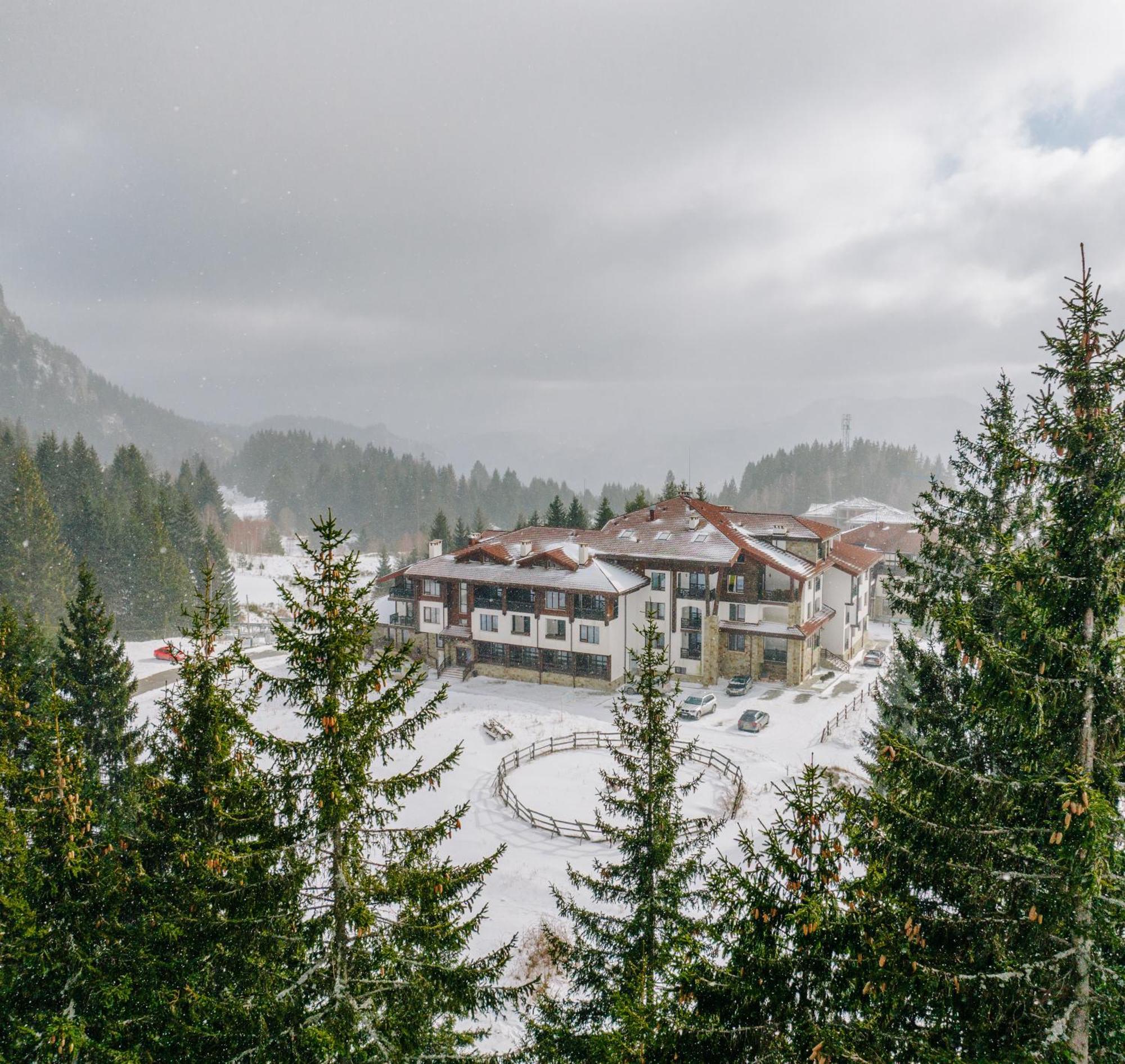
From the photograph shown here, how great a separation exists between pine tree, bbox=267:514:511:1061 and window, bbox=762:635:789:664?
4171cm

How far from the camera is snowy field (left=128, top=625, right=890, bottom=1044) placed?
24688 mm

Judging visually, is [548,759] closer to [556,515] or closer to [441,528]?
[556,515]

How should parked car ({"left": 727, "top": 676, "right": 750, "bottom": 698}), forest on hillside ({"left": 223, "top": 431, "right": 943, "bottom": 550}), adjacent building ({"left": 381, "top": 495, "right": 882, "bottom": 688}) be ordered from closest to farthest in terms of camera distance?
parked car ({"left": 727, "top": 676, "right": 750, "bottom": 698}) < adjacent building ({"left": 381, "top": 495, "right": 882, "bottom": 688}) < forest on hillside ({"left": 223, "top": 431, "right": 943, "bottom": 550})

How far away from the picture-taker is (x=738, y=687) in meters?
46.3

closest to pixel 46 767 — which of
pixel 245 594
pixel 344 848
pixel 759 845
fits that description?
pixel 344 848

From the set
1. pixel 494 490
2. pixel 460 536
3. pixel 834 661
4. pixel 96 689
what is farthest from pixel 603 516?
pixel 494 490

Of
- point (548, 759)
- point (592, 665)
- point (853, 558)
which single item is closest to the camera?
point (548, 759)

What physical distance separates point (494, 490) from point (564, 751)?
147m

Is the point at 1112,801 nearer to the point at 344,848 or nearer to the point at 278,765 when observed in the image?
the point at 344,848

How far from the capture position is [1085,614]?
8.01 metres

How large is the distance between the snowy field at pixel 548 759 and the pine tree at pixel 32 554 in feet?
88.2

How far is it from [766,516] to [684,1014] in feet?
174

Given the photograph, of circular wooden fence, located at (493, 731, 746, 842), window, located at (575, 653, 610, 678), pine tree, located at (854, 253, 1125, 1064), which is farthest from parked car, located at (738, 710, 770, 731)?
pine tree, located at (854, 253, 1125, 1064)

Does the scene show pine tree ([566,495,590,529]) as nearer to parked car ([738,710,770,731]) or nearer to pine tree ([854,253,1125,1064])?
parked car ([738,710,770,731])
